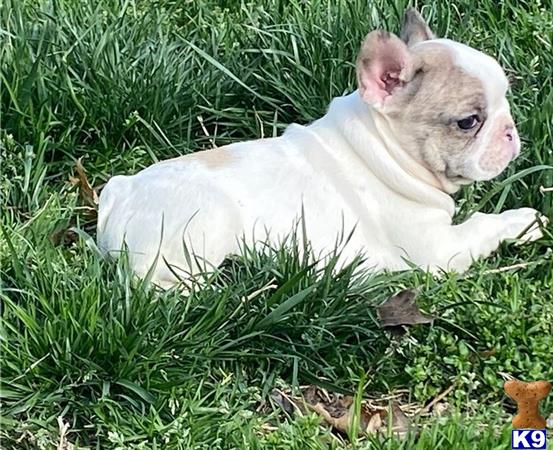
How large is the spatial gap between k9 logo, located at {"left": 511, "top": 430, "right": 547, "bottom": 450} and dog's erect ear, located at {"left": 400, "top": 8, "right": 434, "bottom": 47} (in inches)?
64.9

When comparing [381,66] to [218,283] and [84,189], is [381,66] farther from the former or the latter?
[84,189]

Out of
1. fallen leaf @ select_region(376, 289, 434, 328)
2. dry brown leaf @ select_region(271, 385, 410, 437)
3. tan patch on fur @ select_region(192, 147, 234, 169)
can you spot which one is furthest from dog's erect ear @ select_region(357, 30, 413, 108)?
dry brown leaf @ select_region(271, 385, 410, 437)

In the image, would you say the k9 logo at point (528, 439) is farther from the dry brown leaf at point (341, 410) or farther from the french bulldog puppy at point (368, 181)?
the french bulldog puppy at point (368, 181)

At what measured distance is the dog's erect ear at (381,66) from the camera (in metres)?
3.99

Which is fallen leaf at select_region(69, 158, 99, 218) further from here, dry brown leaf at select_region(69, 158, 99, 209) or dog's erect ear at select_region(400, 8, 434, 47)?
dog's erect ear at select_region(400, 8, 434, 47)

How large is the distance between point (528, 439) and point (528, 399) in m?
0.17

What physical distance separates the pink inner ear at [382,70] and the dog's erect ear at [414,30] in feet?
0.87

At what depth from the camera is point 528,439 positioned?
3.12 metres

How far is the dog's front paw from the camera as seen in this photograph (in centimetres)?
412

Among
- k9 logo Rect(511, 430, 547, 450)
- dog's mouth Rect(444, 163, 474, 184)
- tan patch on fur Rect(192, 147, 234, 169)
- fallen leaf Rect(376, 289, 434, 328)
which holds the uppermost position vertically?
tan patch on fur Rect(192, 147, 234, 169)

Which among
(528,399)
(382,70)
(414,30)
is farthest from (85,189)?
(528,399)

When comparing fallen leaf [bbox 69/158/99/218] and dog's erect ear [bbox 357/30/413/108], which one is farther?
fallen leaf [bbox 69/158/99/218]

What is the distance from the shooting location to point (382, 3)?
5066 mm

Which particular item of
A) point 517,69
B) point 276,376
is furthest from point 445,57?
point 276,376
